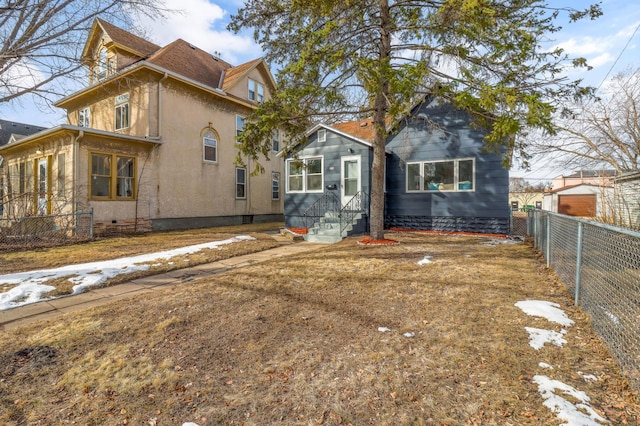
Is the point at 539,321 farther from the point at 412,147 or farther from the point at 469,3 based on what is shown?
the point at 412,147

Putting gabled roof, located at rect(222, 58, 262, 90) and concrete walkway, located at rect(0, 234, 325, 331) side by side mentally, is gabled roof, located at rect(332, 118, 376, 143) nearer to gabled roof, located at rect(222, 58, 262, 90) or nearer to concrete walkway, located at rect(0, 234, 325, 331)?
gabled roof, located at rect(222, 58, 262, 90)

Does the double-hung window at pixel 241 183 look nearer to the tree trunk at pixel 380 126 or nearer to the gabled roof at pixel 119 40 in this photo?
the gabled roof at pixel 119 40

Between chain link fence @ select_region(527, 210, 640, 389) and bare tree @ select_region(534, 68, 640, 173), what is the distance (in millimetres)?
16686

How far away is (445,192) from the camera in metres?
11.2

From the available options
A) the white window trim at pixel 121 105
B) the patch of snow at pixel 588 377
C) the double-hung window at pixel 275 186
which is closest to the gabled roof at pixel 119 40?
the white window trim at pixel 121 105

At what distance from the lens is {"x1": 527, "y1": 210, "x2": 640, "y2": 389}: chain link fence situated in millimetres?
2510

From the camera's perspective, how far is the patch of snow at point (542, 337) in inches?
116

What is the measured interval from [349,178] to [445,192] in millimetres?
3496

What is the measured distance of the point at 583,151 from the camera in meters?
19.3

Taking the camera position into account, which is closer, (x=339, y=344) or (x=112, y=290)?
(x=339, y=344)

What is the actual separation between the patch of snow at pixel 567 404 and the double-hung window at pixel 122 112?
628 inches

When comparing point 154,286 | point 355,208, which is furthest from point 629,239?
point 355,208

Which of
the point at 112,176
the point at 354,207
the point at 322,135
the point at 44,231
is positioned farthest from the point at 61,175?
the point at 354,207

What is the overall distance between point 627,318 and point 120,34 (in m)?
19.6
